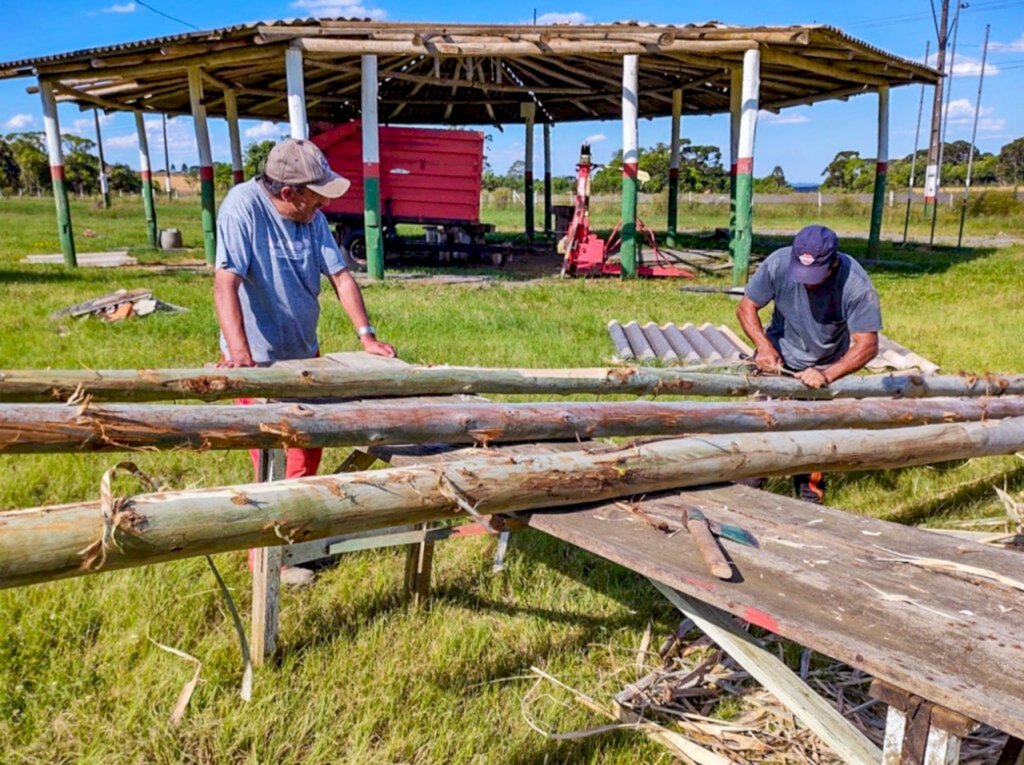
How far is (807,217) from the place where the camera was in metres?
40.8

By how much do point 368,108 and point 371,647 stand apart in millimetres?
11660

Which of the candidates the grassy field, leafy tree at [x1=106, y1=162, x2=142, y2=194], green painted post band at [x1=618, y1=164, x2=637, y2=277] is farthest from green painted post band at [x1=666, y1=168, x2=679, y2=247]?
leafy tree at [x1=106, y1=162, x2=142, y2=194]

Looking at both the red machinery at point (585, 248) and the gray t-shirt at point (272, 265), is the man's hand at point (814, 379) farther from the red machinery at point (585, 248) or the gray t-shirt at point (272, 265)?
the red machinery at point (585, 248)

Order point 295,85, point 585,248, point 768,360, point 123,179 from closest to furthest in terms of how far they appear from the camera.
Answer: point 768,360, point 295,85, point 585,248, point 123,179

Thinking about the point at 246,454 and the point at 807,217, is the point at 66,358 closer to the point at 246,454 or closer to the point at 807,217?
the point at 246,454

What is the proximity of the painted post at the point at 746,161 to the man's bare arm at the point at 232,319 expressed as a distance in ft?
36.6

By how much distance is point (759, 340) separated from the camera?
16.8 ft

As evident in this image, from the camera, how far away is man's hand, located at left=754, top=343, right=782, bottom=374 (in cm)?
489

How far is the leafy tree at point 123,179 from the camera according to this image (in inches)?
2375

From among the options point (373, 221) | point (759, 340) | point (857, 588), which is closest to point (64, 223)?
point (373, 221)

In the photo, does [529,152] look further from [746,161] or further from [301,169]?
[301,169]

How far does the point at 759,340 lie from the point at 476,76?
15793 mm

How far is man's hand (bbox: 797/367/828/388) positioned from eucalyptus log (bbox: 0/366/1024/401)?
1.6 inches

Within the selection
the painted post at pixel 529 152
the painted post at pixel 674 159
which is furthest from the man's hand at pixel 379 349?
the painted post at pixel 529 152
